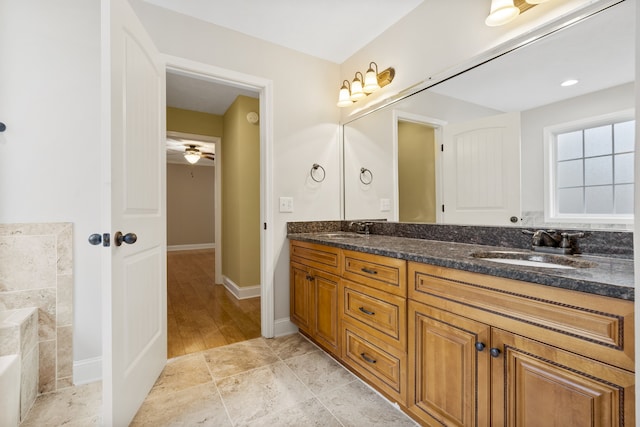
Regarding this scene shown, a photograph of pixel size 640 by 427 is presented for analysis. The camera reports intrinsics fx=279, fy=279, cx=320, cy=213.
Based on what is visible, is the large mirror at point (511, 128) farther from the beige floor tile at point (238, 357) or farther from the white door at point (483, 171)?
the beige floor tile at point (238, 357)

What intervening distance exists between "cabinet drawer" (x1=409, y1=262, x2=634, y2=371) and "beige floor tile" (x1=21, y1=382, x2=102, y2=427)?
182 cm

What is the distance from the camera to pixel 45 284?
1581 mm

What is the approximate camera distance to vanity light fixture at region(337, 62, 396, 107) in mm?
2160

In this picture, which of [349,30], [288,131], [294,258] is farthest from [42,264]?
[349,30]

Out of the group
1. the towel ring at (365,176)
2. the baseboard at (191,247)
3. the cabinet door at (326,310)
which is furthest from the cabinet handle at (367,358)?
the baseboard at (191,247)

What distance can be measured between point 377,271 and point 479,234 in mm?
663

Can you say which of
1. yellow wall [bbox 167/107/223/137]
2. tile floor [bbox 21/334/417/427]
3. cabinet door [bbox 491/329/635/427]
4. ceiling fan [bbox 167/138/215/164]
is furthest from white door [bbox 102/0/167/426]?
ceiling fan [bbox 167/138/215/164]

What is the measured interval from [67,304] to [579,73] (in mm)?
2883

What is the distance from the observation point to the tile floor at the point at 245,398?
1.35m

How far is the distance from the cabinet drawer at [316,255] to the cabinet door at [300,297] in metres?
0.08

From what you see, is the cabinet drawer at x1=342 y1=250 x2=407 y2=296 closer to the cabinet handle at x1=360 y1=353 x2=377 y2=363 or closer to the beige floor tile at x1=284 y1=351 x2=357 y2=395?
the cabinet handle at x1=360 y1=353 x2=377 y2=363

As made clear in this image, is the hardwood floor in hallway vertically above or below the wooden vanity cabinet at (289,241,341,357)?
below

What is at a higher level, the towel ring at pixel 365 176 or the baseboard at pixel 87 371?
the towel ring at pixel 365 176

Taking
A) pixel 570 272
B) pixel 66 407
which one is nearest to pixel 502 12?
pixel 570 272
